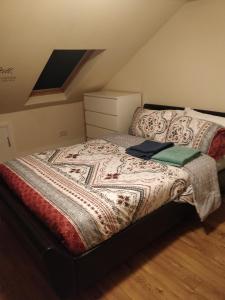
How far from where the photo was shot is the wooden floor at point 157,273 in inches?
63.5

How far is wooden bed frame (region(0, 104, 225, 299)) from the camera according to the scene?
1416 millimetres

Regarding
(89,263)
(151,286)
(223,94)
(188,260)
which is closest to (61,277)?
(89,263)

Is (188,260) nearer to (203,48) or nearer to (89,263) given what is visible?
(89,263)

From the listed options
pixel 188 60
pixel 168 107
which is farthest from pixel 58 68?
pixel 188 60

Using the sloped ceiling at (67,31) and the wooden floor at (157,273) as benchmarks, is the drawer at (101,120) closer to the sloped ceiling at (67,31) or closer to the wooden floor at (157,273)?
the sloped ceiling at (67,31)

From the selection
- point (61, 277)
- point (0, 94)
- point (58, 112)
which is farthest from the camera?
point (58, 112)

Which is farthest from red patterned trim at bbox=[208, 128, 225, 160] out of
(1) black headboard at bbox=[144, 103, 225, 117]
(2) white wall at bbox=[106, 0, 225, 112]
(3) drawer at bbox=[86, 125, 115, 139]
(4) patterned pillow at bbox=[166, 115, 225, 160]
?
(3) drawer at bbox=[86, 125, 115, 139]

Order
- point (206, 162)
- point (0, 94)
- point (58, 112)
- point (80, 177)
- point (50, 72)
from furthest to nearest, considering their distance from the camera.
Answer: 1. point (58, 112)
2. point (50, 72)
3. point (0, 94)
4. point (206, 162)
5. point (80, 177)

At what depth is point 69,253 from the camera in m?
1.46

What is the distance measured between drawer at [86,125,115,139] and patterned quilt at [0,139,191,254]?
1184mm

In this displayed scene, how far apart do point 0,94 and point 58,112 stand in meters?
1.01

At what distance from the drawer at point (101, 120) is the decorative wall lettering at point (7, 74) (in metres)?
1.25

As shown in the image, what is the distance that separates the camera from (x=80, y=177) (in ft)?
6.64

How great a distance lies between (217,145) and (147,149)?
0.64 meters
